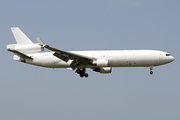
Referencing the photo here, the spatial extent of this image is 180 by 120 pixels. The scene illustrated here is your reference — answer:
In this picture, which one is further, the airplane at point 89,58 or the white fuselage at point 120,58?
the white fuselage at point 120,58

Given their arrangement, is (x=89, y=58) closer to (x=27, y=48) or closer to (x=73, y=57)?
(x=73, y=57)

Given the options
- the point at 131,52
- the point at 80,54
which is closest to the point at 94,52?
the point at 80,54

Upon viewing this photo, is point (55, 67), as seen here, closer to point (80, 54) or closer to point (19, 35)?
point (80, 54)

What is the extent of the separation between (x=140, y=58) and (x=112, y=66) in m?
4.14

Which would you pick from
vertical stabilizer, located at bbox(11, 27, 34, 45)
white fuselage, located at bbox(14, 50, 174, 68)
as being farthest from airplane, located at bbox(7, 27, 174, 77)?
vertical stabilizer, located at bbox(11, 27, 34, 45)

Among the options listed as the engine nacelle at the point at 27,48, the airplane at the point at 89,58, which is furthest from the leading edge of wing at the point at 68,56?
the engine nacelle at the point at 27,48

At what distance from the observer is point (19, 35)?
49.9 meters

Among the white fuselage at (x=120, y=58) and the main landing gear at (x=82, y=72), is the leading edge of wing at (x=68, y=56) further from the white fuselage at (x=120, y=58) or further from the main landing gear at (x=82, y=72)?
the main landing gear at (x=82, y=72)

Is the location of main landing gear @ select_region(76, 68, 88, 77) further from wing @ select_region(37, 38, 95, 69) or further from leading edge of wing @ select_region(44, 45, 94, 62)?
leading edge of wing @ select_region(44, 45, 94, 62)

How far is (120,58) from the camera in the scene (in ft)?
150

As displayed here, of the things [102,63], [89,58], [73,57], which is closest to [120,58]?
[102,63]

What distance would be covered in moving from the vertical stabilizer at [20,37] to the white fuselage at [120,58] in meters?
2.84

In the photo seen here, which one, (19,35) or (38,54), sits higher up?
(19,35)

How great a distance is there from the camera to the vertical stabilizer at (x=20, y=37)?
162 ft
